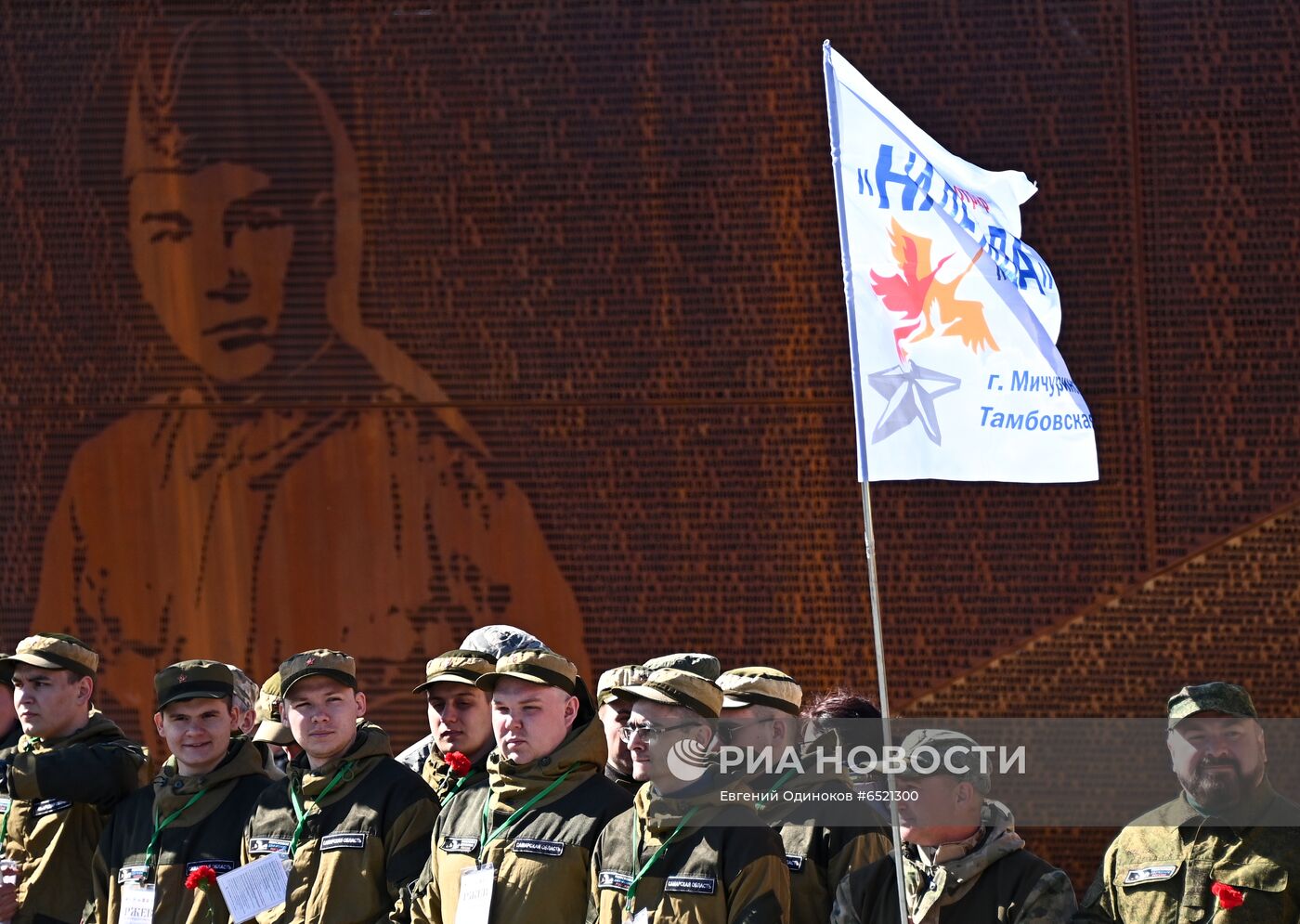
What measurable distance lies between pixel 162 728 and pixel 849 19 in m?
3.79

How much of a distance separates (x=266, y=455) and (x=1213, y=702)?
13.0 ft

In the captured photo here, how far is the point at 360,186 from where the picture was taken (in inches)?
269

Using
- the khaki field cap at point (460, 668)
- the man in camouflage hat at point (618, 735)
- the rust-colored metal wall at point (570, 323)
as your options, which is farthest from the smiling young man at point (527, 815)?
the rust-colored metal wall at point (570, 323)

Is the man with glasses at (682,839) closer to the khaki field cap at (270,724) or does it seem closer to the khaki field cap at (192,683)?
the khaki field cap at (192,683)

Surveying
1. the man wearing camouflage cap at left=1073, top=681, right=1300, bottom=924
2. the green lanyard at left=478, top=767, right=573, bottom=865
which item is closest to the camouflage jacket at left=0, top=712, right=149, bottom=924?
the green lanyard at left=478, top=767, right=573, bottom=865

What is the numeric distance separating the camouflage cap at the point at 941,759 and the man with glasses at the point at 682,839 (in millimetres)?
376

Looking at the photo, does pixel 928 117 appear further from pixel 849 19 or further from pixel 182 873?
pixel 182 873

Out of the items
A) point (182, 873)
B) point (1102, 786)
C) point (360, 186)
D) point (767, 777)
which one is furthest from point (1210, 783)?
point (360, 186)

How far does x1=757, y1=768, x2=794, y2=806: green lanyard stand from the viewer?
4.29 m

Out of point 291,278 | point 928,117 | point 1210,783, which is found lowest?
point 1210,783

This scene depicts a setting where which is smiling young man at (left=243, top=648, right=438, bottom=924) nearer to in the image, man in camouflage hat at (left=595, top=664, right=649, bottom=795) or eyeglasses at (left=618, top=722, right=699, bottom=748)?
man in camouflage hat at (left=595, top=664, right=649, bottom=795)

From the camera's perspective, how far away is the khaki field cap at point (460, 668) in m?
4.97

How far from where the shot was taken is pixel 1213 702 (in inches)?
166

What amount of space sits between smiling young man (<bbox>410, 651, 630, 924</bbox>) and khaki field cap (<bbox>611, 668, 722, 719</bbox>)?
32cm
